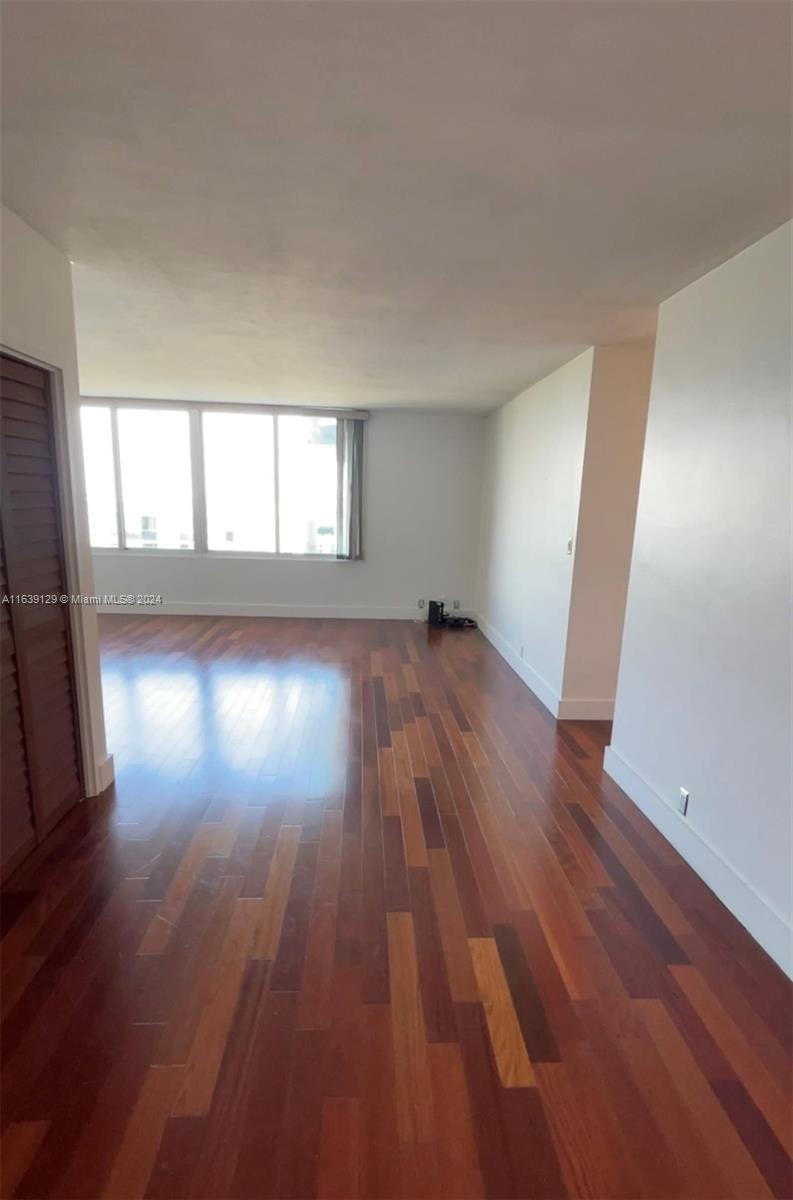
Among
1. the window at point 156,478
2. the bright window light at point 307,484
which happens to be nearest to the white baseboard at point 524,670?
the bright window light at point 307,484

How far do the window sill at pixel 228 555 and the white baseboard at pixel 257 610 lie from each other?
541 millimetres

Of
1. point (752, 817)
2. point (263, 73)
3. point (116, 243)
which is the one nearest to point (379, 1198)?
point (752, 817)

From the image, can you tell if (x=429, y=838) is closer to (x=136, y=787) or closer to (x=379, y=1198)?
(x=379, y=1198)

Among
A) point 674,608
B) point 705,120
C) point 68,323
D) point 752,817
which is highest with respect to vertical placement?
point 705,120

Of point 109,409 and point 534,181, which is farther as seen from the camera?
point 109,409

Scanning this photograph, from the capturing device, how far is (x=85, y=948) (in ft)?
5.47

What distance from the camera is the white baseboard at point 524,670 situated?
373 centimetres

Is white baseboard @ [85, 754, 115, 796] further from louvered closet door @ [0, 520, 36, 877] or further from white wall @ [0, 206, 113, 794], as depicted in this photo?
louvered closet door @ [0, 520, 36, 877]

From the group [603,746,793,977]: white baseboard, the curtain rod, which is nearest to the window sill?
the curtain rod

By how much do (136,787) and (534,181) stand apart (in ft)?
9.87

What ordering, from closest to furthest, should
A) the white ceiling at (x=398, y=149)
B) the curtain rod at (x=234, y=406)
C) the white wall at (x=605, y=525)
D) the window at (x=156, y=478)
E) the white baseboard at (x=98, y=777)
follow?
the white ceiling at (x=398, y=149)
the white baseboard at (x=98, y=777)
the white wall at (x=605, y=525)
the curtain rod at (x=234, y=406)
the window at (x=156, y=478)

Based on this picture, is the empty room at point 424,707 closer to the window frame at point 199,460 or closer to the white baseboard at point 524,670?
the white baseboard at point 524,670

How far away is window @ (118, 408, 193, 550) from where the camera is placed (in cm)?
586

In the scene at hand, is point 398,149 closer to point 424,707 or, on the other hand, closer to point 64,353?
point 64,353
